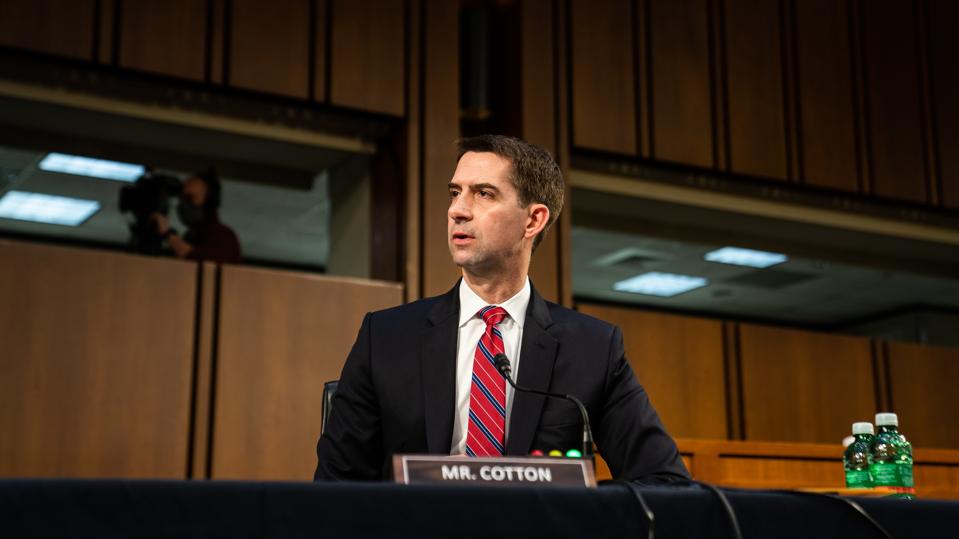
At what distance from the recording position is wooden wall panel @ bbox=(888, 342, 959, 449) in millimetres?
7055

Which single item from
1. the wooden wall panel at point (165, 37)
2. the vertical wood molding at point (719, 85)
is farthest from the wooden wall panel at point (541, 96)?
the wooden wall panel at point (165, 37)

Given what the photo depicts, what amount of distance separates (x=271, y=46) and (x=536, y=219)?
3364 millimetres

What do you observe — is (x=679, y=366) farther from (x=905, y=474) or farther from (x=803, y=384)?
(x=905, y=474)

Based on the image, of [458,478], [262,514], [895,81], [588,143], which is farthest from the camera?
[895,81]

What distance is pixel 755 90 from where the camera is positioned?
22.5 ft

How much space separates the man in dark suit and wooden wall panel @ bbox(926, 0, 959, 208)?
555cm

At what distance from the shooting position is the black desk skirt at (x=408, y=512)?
134 cm

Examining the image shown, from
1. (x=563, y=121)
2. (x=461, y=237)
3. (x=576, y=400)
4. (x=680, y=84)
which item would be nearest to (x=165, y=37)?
(x=563, y=121)

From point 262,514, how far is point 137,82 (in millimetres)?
4430

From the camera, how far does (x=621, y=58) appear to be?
650 centimetres

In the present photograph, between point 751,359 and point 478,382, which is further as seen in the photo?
point 751,359

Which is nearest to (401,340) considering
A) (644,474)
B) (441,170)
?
(644,474)

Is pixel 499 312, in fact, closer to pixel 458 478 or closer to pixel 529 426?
pixel 529 426

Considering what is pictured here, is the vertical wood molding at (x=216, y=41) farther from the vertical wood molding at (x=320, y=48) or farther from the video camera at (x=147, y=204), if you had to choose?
the video camera at (x=147, y=204)
